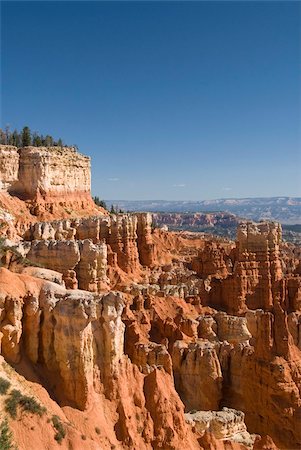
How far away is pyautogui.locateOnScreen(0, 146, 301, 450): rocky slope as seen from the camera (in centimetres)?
2066

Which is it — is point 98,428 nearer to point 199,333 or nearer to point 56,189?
point 199,333

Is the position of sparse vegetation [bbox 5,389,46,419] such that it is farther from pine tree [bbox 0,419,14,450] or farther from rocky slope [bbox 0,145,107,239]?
rocky slope [bbox 0,145,107,239]

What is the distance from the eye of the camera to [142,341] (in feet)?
103

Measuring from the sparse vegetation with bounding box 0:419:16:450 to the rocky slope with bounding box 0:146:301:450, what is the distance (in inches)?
13.4

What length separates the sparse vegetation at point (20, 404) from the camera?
722 inches

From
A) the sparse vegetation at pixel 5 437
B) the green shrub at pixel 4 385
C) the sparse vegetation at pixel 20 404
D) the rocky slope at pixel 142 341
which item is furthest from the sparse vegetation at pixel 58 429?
the green shrub at pixel 4 385

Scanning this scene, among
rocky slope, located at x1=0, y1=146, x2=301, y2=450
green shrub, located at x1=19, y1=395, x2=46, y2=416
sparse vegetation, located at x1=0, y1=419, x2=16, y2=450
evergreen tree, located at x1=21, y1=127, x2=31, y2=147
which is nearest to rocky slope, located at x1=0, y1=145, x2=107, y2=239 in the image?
rocky slope, located at x1=0, y1=146, x2=301, y2=450

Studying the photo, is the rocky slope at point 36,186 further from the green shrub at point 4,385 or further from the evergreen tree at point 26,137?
the green shrub at point 4,385

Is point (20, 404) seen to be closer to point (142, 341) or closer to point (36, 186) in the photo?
point (142, 341)

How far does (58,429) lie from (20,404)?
1.49m

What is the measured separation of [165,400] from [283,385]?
10678mm

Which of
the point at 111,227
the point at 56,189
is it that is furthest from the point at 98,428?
the point at 56,189

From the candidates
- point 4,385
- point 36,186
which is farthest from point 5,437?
point 36,186

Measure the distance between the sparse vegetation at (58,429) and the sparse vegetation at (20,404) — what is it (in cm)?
49
